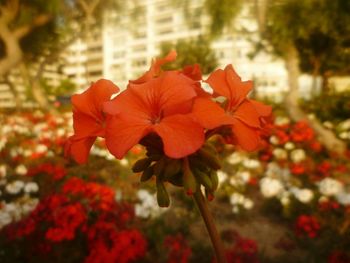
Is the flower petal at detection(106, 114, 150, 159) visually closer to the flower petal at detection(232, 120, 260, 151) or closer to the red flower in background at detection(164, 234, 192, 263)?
the flower petal at detection(232, 120, 260, 151)

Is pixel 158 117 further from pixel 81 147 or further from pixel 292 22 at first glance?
pixel 292 22

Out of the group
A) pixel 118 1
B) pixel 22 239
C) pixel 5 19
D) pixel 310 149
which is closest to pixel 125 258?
pixel 22 239

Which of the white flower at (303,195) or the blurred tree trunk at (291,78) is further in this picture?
the blurred tree trunk at (291,78)

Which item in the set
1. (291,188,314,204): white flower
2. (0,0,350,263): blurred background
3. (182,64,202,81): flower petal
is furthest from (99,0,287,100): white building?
(182,64,202,81): flower petal

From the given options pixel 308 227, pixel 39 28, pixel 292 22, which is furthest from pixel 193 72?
pixel 39 28

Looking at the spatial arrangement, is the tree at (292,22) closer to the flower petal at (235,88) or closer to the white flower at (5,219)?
the white flower at (5,219)

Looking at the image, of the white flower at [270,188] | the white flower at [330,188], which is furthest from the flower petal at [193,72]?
the white flower at [270,188]
